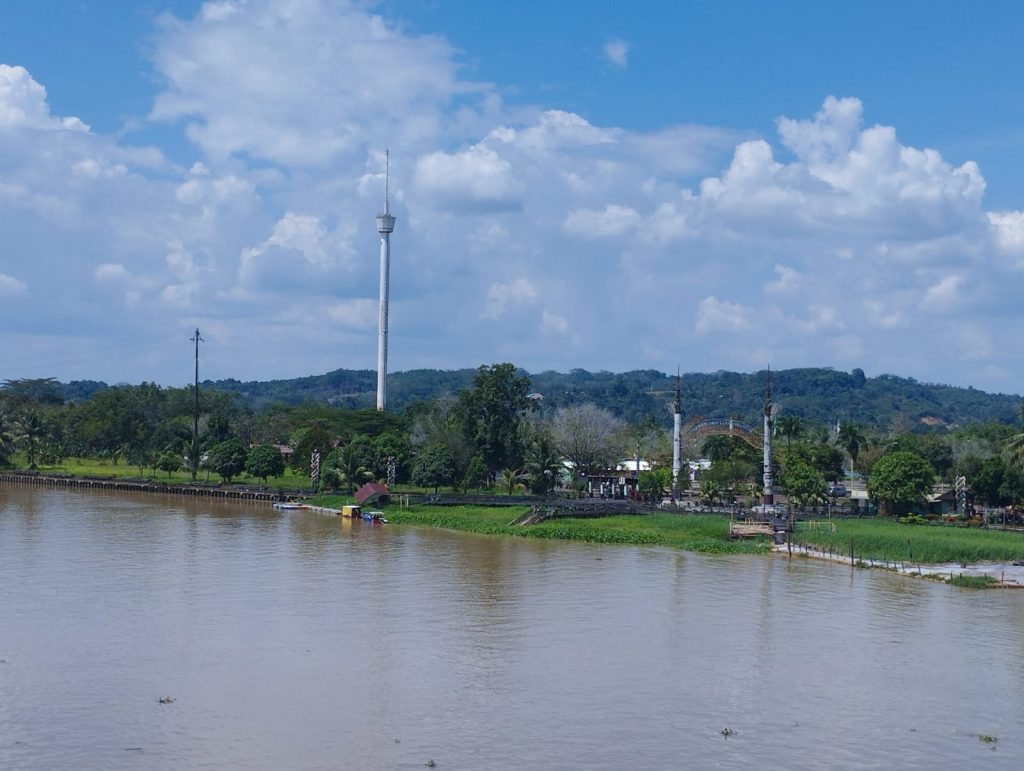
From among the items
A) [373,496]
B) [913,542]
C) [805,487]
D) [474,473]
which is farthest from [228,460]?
[913,542]

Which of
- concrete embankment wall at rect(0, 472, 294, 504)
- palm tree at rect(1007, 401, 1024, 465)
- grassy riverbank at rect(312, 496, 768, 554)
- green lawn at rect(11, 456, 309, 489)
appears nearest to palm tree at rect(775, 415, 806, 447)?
palm tree at rect(1007, 401, 1024, 465)

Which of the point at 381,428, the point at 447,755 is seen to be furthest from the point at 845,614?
the point at 381,428

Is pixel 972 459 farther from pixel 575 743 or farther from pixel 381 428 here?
pixel 575 743

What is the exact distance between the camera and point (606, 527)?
182ft

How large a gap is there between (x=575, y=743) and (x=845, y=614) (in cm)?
1549

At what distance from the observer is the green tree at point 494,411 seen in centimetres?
7406

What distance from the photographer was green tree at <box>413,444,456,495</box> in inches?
2761

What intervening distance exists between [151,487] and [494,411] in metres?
27.8

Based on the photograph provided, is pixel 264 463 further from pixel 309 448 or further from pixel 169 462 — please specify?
pixel 169 462

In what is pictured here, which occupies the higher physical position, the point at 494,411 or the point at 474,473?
the point at 494,411

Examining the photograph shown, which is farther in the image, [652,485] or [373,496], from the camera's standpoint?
[652,485]

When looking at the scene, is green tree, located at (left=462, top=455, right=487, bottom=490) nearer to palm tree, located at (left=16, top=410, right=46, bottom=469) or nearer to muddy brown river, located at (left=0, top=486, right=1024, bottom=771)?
muddy brown river, located at (left=0, top=486, right=1024, bottom=771)

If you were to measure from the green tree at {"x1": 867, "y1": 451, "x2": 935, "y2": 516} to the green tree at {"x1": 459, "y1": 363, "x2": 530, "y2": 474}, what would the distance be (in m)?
24.3

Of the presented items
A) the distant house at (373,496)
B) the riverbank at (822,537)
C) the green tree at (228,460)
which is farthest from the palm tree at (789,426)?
the green tree at (228,460)
